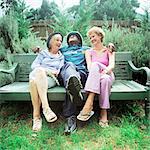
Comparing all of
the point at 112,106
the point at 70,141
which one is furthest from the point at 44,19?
the point at 70,141

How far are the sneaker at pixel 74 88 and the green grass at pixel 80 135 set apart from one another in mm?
310

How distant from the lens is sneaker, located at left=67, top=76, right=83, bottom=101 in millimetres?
2680

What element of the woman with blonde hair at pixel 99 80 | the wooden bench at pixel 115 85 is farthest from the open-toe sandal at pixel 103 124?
the wooden bench at pixel 115 85

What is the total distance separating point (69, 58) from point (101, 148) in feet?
3.65

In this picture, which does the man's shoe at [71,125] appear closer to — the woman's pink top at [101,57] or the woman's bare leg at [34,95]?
the woman's bare leg at [34,95]

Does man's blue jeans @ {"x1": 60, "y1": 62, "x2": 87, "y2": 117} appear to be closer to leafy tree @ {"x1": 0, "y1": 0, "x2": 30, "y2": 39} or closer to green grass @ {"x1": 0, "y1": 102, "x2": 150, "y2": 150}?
green grass @ {"x1": 0, "y1": 102, "x2": 150, "y2": 150}

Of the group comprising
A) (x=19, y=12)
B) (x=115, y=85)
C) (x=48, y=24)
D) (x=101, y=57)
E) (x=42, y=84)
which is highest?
(x=19, y=12)

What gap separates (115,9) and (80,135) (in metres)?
2.31

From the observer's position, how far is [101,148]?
8.02 ft

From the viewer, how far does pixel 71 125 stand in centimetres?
275

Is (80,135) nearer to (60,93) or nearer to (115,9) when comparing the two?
(60,93)

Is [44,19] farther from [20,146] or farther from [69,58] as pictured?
[20,146]

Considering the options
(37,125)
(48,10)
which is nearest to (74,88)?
(37,125)

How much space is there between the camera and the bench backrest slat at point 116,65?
355cm
